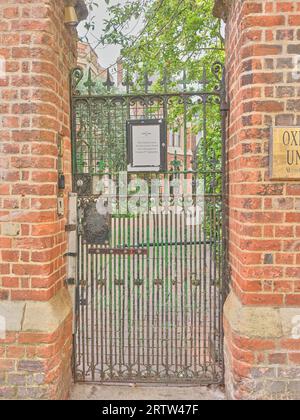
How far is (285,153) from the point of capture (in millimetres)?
2428

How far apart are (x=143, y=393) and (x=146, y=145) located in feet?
6.80

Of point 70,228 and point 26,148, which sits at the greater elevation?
point 26,148

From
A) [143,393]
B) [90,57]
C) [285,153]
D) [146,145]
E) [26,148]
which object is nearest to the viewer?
[285,153]

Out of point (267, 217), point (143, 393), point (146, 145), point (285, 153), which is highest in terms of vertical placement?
point (146, 145)

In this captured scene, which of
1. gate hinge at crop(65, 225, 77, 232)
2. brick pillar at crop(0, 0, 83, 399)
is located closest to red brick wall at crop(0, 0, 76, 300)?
brick pillar at crop(0, 0, 83, 399)

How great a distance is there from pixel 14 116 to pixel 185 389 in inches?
101

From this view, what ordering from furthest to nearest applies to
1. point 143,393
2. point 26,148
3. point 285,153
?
point 143,393, point 26,148, point 285,153

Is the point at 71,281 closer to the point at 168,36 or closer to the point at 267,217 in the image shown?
the point at 267,217

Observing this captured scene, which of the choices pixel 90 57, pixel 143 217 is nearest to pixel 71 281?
pixel 143 217

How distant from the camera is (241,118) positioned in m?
2.52

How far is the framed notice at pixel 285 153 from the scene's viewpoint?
2.42 m

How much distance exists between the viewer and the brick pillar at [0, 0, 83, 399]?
2570 millimetres

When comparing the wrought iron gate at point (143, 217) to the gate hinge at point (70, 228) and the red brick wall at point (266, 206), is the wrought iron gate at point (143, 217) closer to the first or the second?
the gate hinge at point (70, 228)

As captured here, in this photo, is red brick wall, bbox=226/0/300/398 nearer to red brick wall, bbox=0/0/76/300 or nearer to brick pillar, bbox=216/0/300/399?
brick pillar, bbox=216/0/300/399
